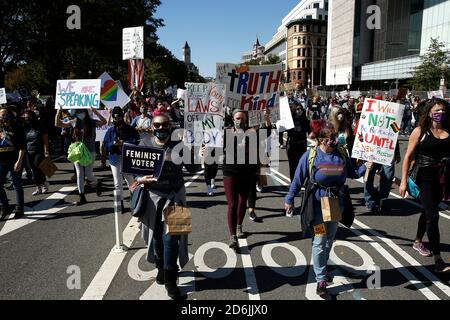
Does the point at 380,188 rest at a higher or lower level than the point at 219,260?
higher

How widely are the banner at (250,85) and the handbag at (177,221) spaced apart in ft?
10.2

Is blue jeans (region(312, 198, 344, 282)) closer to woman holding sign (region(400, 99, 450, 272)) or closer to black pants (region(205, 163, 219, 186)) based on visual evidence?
woman holding sign (region(400, 99, 450, 272))

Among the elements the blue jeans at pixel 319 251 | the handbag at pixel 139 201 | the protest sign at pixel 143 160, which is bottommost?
the blue jeans at pixel 319 251

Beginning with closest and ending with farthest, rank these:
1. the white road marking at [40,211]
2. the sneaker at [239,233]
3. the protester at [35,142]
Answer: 1. the sneaker at [239,233]
2. the white road marking at [40,211]
3. the protester at [35,142]

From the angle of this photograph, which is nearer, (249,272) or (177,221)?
(177,221)

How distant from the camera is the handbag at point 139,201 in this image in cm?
432

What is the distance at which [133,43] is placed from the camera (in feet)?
49.7

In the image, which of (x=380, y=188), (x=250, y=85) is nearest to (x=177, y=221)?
(x=250, y=85)

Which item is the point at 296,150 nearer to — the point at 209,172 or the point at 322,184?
the point at 209,172

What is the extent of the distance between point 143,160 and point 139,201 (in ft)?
1.41

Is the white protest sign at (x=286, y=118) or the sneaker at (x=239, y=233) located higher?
the white protest sign at (x=286, y=118)

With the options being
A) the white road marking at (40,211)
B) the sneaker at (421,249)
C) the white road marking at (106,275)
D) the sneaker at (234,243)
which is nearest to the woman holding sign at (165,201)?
the white road marking at (106,275)

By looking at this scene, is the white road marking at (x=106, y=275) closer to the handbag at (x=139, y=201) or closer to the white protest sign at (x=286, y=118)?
the handbag at (x=139, y=201)

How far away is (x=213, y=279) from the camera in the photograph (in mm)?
4766
